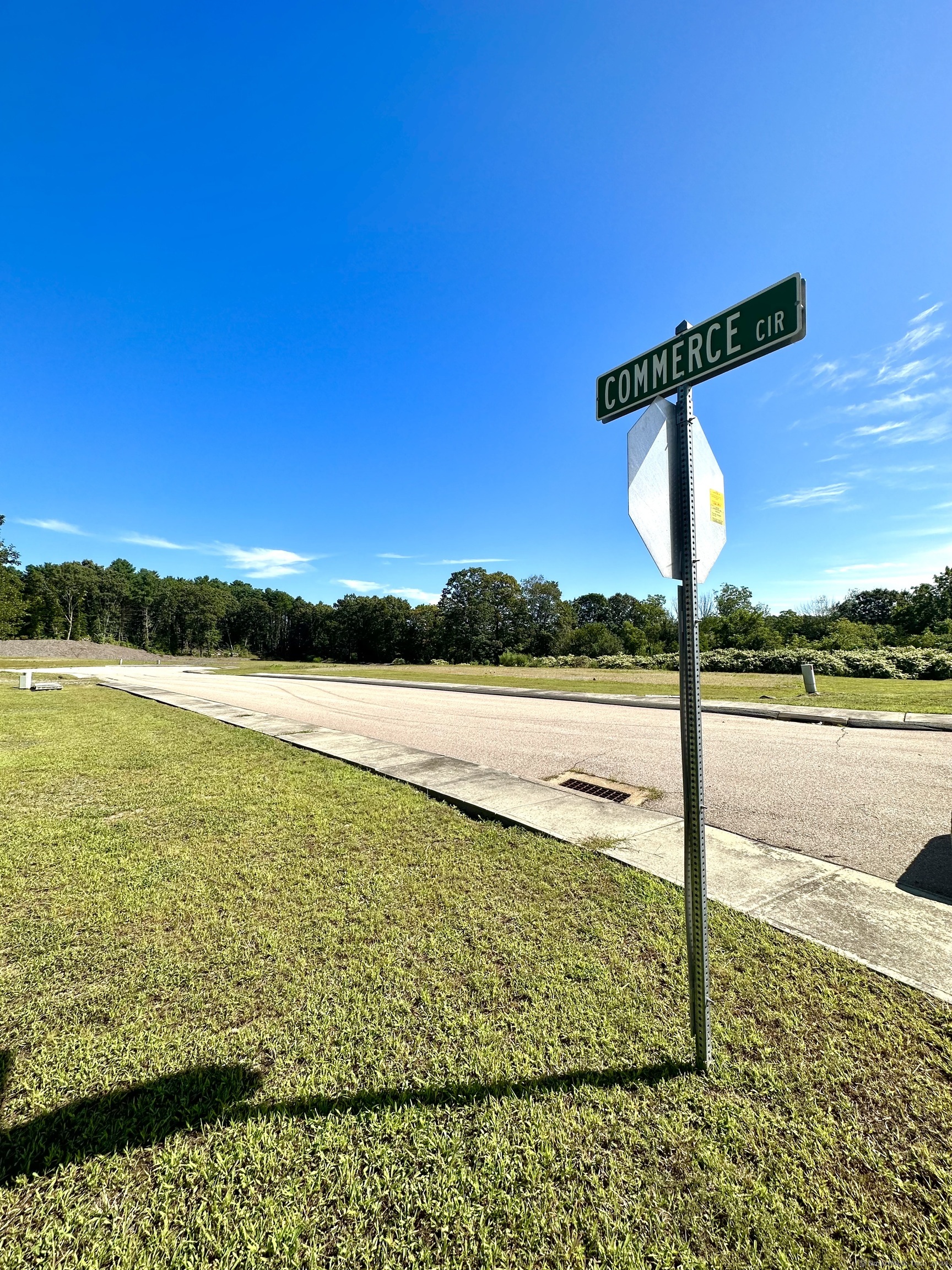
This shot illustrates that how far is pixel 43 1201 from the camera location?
1.63 meters

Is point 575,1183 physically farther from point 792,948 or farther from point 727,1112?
point 792,948

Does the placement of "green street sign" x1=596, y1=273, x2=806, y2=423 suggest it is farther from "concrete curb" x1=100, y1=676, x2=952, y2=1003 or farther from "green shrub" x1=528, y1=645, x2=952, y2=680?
"green shrub" x1=528, y1=645, x2=952, y2=680

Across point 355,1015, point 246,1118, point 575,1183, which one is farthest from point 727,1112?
point 246,1118

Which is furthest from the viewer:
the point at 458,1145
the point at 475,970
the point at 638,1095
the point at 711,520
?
the point at 475,970

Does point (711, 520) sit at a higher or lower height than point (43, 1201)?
higher

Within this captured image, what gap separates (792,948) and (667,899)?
2.53 feet

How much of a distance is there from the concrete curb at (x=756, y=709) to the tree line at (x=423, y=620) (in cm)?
2751

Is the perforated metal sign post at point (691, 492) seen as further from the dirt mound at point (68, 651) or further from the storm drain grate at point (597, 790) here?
the dirt mound at point (68, 651)

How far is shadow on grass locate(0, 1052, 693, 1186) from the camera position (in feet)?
5.93

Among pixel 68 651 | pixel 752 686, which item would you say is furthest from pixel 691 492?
pixel 68 651

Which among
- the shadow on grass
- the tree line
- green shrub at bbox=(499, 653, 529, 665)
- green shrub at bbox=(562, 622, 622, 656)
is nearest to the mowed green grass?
the shadow on grass

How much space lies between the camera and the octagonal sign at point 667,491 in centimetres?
213

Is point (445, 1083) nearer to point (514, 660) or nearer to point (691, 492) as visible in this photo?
point (691, 492)

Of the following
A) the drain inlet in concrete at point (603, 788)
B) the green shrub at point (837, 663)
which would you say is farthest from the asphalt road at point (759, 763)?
the green shrub at point (837, 663)
